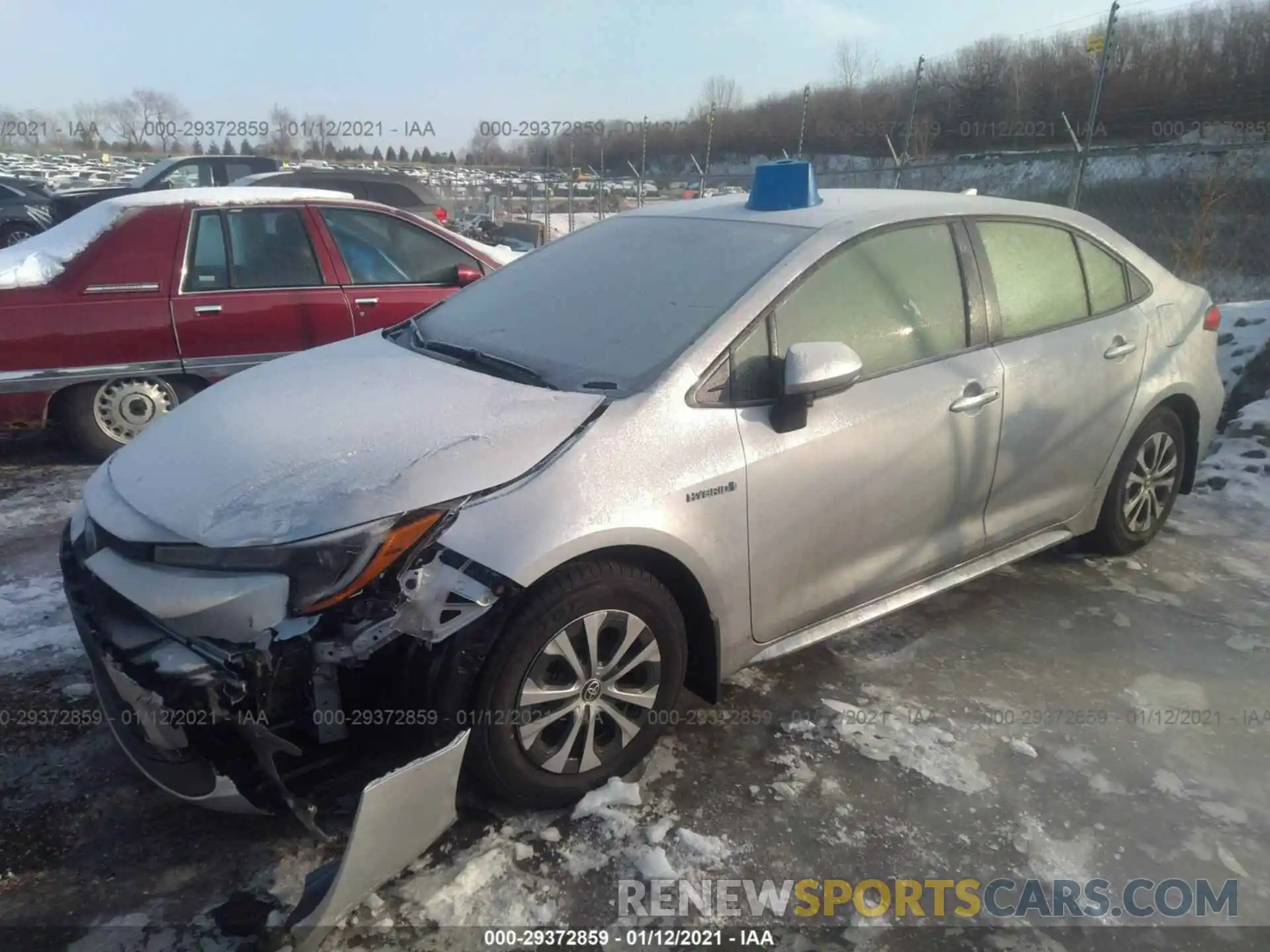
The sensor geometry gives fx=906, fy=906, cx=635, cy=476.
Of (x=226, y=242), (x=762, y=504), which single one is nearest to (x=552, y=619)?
(x=762, y=504)

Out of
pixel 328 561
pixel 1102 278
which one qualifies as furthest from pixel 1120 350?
pixel 328 561

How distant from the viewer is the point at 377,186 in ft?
42.1

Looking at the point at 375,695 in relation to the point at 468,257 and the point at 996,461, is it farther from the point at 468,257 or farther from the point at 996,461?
the point at 468,257

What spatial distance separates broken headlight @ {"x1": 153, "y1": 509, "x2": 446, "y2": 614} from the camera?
7.06 feet

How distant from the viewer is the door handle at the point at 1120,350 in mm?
3703

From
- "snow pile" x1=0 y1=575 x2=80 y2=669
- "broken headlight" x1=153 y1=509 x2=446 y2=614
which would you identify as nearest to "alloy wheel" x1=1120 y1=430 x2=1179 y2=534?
"broken headlight" x1=153 y1=509 x2=446 y2=614

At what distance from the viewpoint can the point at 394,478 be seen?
7.47ft

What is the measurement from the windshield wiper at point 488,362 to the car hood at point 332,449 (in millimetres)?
58

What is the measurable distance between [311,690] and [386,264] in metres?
4.26

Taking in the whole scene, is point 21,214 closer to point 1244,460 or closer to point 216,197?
point 216,197

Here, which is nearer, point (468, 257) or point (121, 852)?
point (121, 852)

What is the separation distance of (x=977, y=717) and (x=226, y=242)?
192 inches

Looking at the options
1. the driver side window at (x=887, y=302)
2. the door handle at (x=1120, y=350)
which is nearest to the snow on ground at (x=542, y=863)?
the driver side window at (x=887, y=302)

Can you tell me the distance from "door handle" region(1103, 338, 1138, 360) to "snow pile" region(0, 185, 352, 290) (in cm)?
462
